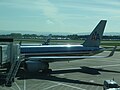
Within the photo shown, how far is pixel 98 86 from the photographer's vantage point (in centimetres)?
3152

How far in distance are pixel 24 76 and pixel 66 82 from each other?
708 cm

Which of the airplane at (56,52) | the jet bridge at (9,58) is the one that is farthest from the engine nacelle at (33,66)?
the jet bridge at (9,58)

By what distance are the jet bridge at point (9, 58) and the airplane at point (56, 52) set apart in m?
15.5

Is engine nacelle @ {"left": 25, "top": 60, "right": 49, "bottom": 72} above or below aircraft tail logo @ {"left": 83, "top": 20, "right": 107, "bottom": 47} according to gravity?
below

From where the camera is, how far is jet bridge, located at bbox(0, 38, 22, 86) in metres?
20.0

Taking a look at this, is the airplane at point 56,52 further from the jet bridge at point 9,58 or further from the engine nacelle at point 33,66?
the jet bridge at point 9,58

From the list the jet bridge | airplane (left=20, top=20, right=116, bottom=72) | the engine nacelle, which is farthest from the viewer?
airplane (left=20, top=20, right=116, bottom=72)

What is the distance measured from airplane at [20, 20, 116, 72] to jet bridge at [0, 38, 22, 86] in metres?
15.5

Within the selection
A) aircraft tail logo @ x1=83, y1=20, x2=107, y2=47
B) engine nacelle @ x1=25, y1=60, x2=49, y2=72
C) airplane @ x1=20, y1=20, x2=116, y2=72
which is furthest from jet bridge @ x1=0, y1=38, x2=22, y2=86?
aircraft tail logo @ x1=83, y1=20, x2=107, y2=47

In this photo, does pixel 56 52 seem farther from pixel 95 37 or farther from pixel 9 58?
pixel 9 58

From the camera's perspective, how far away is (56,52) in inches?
1836

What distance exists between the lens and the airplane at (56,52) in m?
38.9

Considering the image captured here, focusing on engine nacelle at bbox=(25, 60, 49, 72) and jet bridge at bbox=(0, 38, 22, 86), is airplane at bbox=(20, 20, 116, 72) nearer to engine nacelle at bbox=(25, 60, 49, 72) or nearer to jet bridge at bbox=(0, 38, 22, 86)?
engine nacelle at bbox=(25, 60, 49, 72)

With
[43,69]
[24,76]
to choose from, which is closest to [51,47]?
[43,69]
